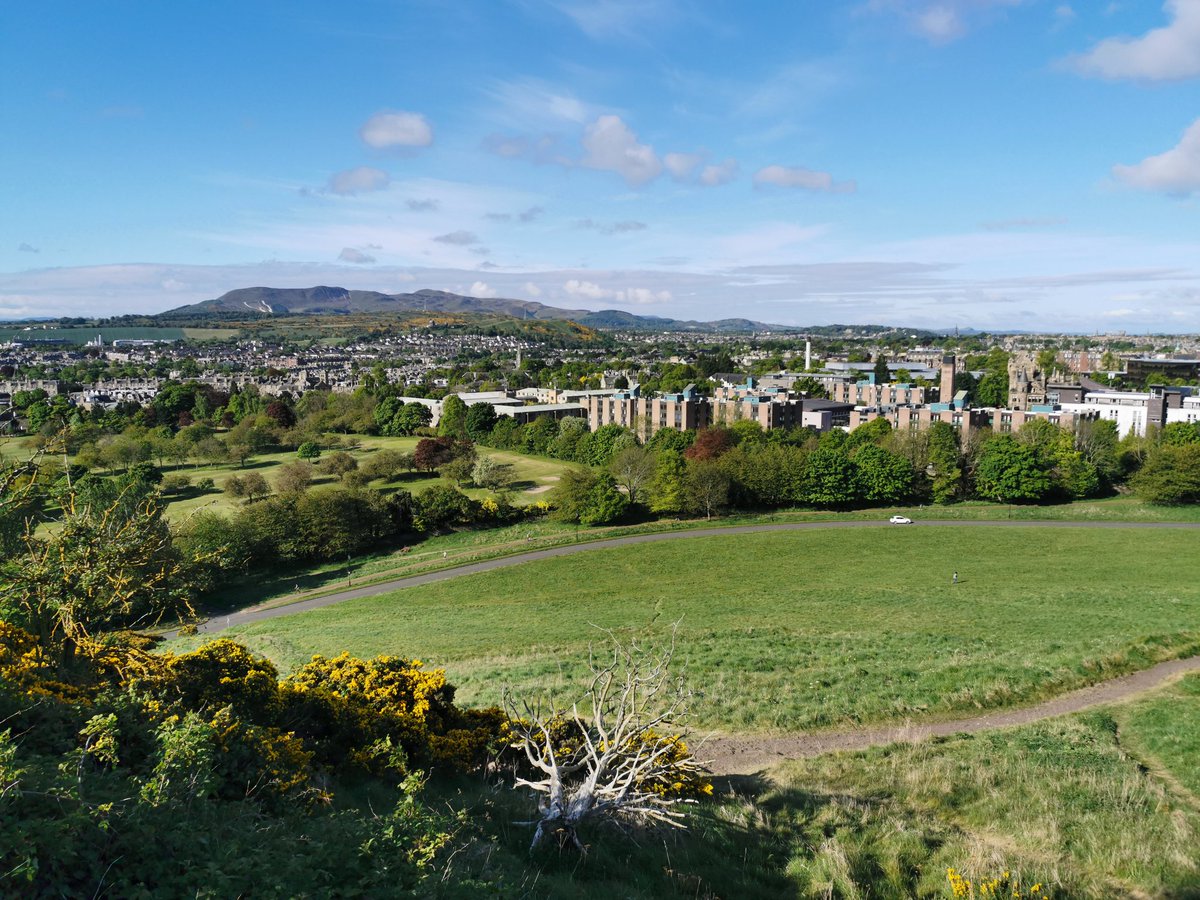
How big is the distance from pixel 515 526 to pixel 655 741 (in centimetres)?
A: 4278

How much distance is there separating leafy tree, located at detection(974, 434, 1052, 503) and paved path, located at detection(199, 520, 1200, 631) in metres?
5.84

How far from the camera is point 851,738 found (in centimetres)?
1563

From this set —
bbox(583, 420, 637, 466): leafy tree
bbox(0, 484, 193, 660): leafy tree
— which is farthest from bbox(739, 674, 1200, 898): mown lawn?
bbox(583, 420, 637, 466): leafy tree

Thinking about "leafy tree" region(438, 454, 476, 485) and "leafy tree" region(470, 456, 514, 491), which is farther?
"leafy tree" region(438, 454, 476, 485)

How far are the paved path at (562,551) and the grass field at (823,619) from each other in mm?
1734

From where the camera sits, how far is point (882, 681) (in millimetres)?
19062

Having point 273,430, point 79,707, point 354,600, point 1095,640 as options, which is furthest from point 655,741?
point 273,430

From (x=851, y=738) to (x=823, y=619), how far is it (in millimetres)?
13351

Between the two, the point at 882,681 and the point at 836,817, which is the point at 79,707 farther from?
the point at 882,681

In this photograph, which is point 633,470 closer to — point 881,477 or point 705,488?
point 705,488

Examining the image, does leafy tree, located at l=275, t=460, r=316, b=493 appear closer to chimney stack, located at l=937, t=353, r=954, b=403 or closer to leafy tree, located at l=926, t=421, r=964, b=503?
leafy tree, located at l=926, t=421, r=964, b=503

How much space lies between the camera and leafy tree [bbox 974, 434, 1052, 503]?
5753cm

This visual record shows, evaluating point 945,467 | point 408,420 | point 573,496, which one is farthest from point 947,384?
point 408,420

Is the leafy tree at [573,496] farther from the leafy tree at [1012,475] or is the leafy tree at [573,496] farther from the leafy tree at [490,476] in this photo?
the leafy tree at [1012,475]
